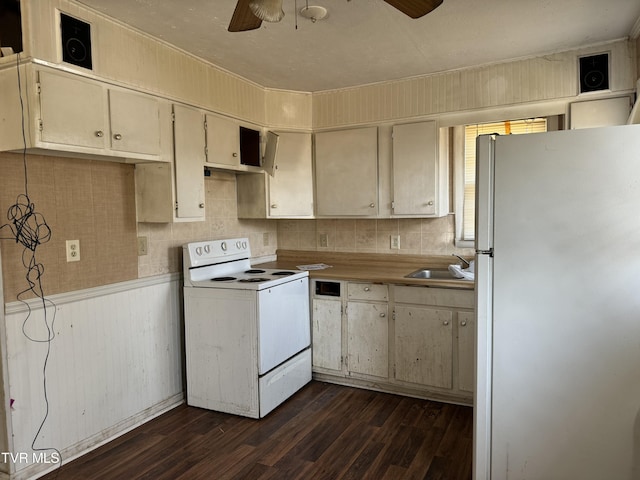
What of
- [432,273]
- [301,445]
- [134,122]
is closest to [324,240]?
[432,273]

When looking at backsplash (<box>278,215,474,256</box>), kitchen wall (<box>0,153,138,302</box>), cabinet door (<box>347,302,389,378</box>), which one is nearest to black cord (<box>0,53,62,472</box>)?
kitchen wall (<box>0,153,138,302</box>)

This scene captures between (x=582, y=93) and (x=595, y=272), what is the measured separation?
1.85 m

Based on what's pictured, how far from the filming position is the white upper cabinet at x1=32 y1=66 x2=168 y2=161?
2000mm

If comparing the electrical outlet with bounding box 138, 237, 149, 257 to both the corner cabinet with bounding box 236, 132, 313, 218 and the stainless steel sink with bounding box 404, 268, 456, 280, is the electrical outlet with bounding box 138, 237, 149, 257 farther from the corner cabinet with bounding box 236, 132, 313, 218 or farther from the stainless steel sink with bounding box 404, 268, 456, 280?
the stainless steel sink with bounding box 404, 268, 456, 280

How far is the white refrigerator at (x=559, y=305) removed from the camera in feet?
4.97

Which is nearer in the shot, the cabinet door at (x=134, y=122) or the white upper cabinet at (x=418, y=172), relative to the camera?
the cabinet door at (x=134, y=122)

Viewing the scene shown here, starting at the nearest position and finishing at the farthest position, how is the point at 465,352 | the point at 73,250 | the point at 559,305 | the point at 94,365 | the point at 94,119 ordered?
1. the point at 559,305
2. the point at 94,119
3. the point at 73,250
4. the point at 94,365
5. the point at 465,352

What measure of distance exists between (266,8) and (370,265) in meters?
2.51

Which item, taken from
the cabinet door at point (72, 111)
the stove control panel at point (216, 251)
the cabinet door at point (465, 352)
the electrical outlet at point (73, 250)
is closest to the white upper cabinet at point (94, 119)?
the cabinet door at point (72, 111)

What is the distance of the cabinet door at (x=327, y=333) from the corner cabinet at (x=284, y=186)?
81cm

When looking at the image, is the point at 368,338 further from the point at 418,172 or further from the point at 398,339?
the point at 418,172

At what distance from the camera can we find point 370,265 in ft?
12.5

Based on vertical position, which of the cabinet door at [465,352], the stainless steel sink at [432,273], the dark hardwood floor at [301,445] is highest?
the stainless steel sink at [432,273]

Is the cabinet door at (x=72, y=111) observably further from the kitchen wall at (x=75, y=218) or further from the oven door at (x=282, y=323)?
the oven door at (x=282, y=323)
